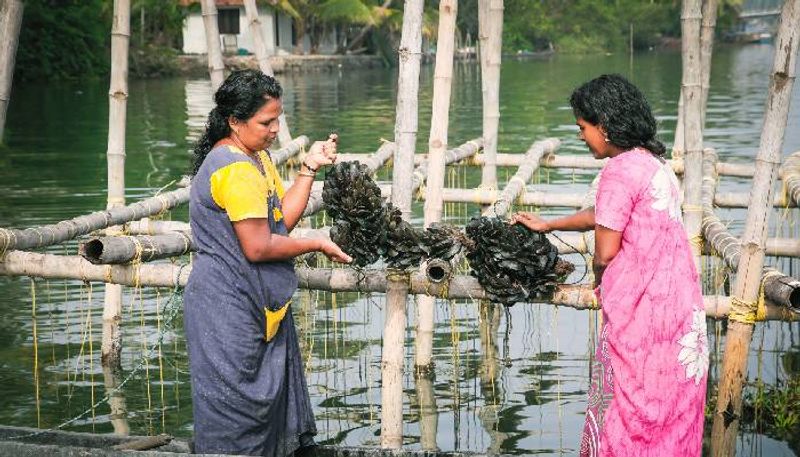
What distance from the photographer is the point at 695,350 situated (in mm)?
3693

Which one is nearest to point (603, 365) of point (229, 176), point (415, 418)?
point (229, 176)

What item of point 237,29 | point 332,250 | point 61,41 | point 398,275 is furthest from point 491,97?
point 237,29

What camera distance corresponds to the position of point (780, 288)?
15.2 ft

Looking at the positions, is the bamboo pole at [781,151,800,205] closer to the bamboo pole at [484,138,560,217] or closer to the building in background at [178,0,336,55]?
the bamboo pole at [484,138,560,217]

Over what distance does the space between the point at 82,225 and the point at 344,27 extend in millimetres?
43841

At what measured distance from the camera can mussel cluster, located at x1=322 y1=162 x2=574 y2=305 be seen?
14.0 feet

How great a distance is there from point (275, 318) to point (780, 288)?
6.56ft

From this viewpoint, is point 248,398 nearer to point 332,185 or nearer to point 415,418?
point 332,185

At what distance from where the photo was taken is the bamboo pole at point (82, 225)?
17.7ft

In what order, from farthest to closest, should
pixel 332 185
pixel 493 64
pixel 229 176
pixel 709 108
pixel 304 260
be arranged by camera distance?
pixel 709 108 < pixel 493 64 < pixel 304 260 < pixel 332 185 < pixel 229 176

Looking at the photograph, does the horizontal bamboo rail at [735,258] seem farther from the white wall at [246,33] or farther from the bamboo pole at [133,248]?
the white wall at [246,33]

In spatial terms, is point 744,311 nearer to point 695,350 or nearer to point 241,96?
point 695,350

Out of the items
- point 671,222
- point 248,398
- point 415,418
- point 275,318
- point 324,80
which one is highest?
point 324,80

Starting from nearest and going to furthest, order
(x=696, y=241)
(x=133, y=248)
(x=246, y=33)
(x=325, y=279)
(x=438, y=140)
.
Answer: (x=325, y=279) < (x=133, y=248) < (x=696, y=241) < (x=438, y=140) < (x=246, y=33)
